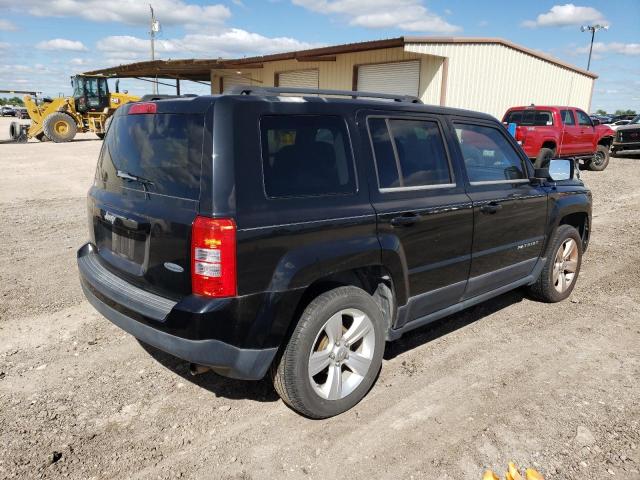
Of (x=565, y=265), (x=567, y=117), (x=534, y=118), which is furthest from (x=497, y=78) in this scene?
(x=565, y=265)

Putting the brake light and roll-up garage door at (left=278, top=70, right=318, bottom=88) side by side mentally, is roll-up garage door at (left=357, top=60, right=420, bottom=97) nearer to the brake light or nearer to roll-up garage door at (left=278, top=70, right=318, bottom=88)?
roll-up garage door at (left=278, top=70, right=318, bottom=88)

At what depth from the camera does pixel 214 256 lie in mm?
2443

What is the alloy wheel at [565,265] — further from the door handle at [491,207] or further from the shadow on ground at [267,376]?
the door handle at [491,207]

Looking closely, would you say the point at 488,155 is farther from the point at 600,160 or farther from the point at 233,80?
the point at 233,80

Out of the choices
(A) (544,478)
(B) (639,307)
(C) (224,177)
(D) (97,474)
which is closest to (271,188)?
(C) (224,177)

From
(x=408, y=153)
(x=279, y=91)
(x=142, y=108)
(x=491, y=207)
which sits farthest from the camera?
(x=491, y=207)

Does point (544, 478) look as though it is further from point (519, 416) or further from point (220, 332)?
point (220, 332)

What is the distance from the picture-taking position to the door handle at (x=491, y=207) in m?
3.75

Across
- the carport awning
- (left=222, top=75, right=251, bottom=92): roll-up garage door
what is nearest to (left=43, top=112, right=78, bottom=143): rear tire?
the carport awning

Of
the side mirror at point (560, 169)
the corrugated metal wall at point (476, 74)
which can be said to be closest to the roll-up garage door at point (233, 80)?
the corrugated metal wall at point (476, 74)

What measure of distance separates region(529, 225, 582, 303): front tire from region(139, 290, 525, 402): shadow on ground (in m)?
0.30

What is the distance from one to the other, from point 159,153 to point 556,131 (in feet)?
46.4

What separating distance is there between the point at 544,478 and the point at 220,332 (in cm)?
181

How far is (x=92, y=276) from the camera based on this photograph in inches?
125
